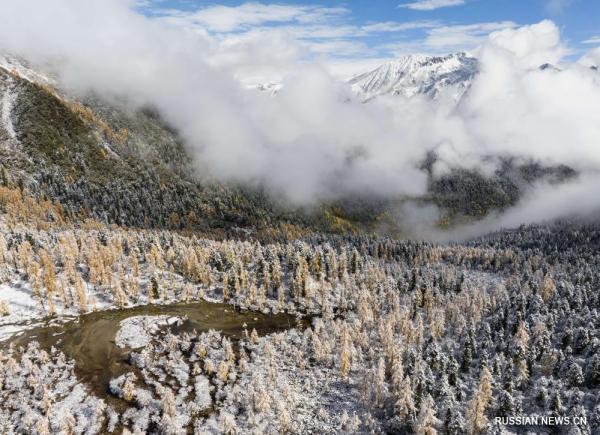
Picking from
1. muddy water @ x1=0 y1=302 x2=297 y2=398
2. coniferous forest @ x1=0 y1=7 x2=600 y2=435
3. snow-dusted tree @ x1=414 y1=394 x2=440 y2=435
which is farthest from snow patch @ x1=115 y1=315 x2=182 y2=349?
snow-dusted tree @ x1=414 y1=394 x2=440 y2=435

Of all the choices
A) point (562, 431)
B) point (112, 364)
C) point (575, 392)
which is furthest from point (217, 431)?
point (575, 392)

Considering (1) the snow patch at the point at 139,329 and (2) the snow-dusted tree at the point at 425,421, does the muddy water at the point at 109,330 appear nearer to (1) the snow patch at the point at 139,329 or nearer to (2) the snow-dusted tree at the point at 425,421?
(1) the snow patch at the point at 139,329

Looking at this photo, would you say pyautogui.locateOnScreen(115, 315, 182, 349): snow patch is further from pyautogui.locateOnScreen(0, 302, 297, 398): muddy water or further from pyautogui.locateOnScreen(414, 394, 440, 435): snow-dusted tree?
pyautogui.locateOnScreen(414, 394, 440, 435): snow-dusted tree

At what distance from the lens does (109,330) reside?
5408 inches

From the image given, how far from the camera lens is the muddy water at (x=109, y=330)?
371ft

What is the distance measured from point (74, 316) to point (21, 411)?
203 feet

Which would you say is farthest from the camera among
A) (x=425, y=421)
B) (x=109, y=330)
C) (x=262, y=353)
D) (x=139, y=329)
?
(x=139, y=329)

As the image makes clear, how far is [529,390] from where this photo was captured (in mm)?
101062

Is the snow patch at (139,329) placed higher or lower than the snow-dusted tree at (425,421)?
higher

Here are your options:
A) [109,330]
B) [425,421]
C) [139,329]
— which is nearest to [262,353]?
[139,329]

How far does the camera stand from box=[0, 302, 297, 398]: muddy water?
Result: 113 m

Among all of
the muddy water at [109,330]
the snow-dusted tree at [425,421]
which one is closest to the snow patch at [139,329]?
the muddy water at [109,330]

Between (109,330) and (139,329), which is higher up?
(139,329)

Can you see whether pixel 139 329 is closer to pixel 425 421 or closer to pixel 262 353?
pixel 262 353
